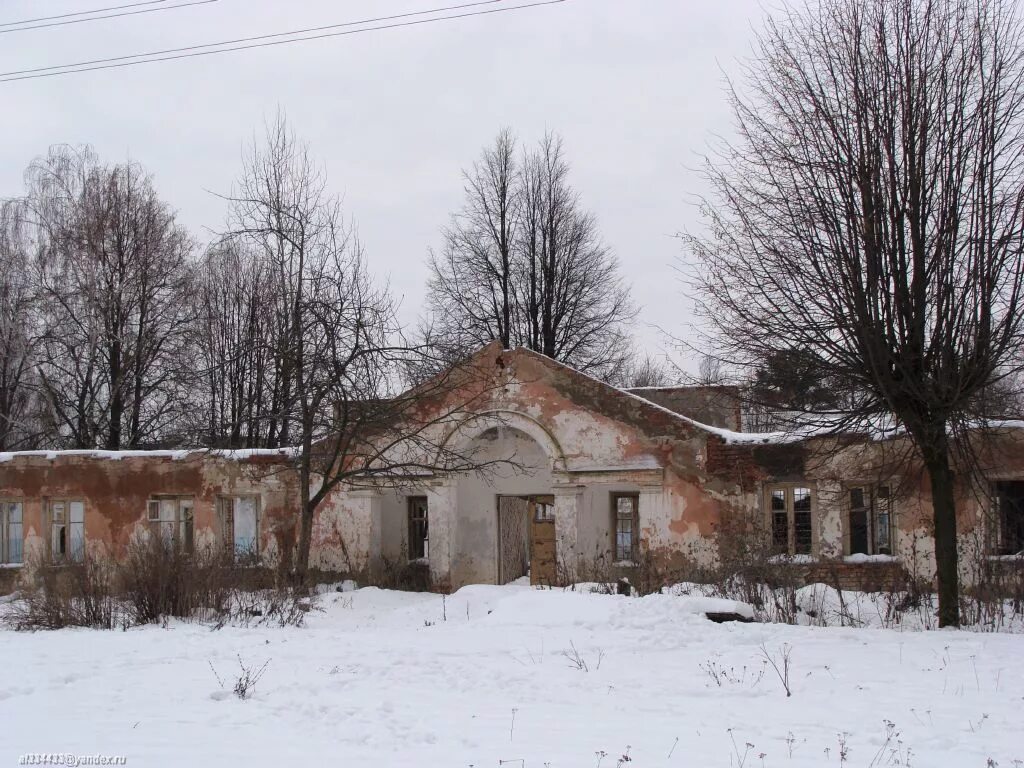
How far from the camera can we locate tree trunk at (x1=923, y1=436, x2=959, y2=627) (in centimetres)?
1201

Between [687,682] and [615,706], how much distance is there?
1.21 m

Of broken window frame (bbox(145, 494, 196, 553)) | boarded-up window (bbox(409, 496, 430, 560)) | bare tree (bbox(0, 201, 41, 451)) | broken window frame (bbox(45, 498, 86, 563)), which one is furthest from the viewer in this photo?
bare tree (bbox(0, 201, 41, 451))

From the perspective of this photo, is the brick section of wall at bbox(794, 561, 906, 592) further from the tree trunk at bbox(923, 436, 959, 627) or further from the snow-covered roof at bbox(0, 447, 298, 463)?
the snow-covered roof at bbox(0, 447, 298, 463)

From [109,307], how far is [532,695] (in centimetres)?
2519

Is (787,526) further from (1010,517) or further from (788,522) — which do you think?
(1010,517)

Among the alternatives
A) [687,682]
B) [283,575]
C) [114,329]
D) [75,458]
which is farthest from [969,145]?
[114,329]

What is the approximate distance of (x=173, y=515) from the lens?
74.7ft

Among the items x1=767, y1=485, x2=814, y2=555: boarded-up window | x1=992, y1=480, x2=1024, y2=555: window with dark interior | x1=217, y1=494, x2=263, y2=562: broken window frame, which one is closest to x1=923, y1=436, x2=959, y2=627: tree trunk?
x1=992, y1=480, x2=1024, y2=555: window with dark interior

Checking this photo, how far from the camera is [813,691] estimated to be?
816cm

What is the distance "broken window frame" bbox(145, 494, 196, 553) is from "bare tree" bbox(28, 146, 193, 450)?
298 inches

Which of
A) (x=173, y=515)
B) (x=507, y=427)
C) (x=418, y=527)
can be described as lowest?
(x=418, y=527)

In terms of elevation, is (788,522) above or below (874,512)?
below

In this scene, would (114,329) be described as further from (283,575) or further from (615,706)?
(615,706)

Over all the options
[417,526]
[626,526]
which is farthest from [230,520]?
[626,526]
